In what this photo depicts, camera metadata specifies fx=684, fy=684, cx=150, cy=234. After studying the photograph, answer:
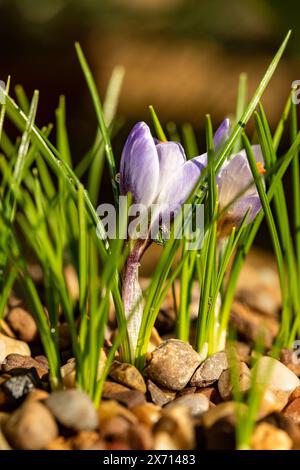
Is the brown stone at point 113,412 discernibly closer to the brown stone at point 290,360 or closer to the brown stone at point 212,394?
the brown stone at point 212,394

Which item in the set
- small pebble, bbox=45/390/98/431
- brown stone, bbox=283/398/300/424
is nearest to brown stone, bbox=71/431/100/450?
small pebble, bbox=45/390/98/431

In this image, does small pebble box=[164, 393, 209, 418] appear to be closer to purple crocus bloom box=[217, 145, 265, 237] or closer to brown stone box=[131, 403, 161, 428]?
brown stone box=[131, 403, 161, 428]

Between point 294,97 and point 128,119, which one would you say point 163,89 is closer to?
point 128,119

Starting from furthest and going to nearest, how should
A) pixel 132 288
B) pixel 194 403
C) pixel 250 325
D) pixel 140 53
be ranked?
pixel 140 53
pixel 250 325
pixel 132 288
pixel 194 403

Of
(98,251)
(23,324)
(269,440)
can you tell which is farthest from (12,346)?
(269,440)

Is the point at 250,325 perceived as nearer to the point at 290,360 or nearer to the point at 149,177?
the point at 290,360
